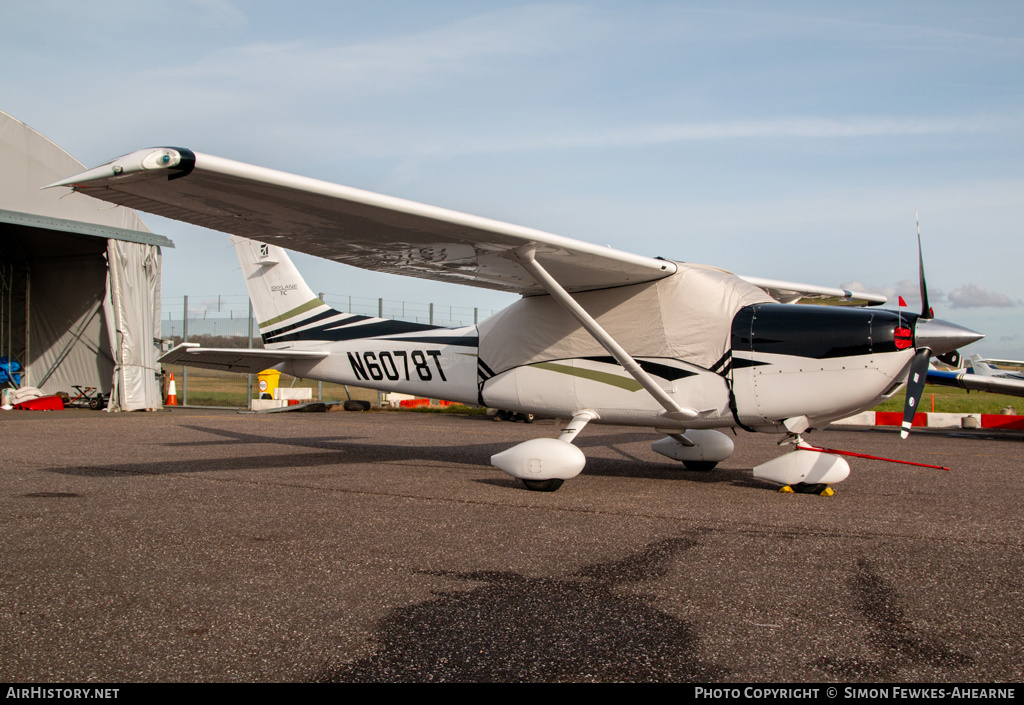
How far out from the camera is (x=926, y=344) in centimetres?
632

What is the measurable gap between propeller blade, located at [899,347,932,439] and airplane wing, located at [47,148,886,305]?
94.7 inches

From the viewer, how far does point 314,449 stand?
11070 mm

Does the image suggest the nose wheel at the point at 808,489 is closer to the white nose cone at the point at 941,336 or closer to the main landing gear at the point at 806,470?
the main landing gear at the point at 806,470

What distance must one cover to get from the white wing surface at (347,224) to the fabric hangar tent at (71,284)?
647 inches

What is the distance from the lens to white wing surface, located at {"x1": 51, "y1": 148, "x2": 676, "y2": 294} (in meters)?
4.76

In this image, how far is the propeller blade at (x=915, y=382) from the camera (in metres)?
6.29

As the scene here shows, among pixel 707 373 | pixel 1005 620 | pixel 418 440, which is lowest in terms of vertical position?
pixel 418 440

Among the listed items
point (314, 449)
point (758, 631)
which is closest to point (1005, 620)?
point (758, 631)

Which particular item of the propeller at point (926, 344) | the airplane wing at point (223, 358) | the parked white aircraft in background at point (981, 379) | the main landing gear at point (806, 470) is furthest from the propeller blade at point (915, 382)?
the parked white aircraft in background at point (981, 379)

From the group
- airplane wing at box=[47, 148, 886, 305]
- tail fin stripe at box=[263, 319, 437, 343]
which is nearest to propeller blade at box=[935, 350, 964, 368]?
airplane wing at box=[47, 148, 886, 305]

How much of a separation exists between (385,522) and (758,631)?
309 cm

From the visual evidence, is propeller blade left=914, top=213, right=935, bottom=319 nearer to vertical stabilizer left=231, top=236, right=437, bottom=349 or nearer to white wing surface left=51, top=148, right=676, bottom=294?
white wing surface left=51, top=148, right=676, bottom=294

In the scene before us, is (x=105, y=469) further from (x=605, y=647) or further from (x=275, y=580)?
(x=605, y=647)

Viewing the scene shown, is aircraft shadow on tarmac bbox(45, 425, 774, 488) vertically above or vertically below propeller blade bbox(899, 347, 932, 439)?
below
